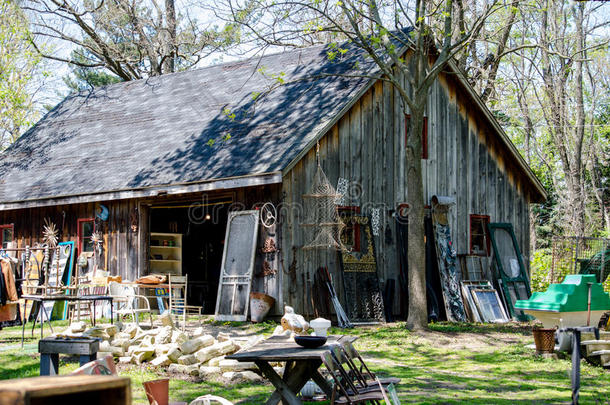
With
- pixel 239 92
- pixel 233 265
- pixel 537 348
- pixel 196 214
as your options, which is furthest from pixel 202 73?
pixel 537 348

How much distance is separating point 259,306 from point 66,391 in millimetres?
11214

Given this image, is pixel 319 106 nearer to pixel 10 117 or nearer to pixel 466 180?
pixel 466 180

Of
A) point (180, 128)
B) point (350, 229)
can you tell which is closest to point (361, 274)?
point (350, 229)

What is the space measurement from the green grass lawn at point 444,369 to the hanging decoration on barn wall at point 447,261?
174 cm

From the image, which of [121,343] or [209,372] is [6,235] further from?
[209,372]

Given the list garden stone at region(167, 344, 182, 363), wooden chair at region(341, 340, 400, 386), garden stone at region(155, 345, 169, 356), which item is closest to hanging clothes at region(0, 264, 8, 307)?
garden stone at region(155, 345, 169, 356)

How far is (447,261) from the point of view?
1616cm

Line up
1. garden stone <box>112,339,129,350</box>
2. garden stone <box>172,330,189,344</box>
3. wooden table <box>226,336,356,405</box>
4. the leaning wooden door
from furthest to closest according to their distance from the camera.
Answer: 1. the leaning wooden door
2. garden stone <box>112,339,129,350</box>
3. garden stone <box>172,330,189,344</box>
4. wooden table <box>226,336,356,405</box>

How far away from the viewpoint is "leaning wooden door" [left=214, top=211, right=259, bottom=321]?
562 inches

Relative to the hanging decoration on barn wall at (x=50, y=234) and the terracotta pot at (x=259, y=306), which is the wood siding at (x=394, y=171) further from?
the hanging decoration on barn wall at (x=50, y=234)

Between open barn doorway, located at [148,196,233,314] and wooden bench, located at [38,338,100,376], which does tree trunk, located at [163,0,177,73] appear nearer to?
open barn doorway, located at [148,196,233,314]

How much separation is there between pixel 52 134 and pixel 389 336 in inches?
509

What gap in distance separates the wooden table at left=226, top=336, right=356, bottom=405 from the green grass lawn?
92 cm

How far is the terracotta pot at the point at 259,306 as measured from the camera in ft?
45.4
